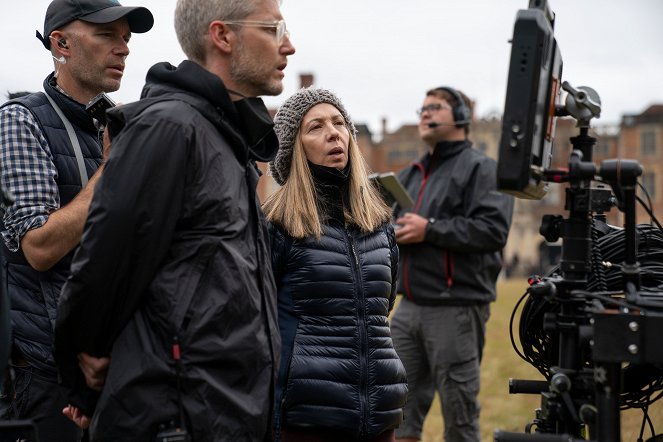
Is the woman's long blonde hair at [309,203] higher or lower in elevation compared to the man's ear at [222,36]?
lower

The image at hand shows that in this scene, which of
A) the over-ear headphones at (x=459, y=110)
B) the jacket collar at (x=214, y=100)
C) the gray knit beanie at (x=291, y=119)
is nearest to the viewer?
the jacket collar at (x=214, y=100)

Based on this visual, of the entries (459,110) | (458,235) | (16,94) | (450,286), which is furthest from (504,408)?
(16,94)

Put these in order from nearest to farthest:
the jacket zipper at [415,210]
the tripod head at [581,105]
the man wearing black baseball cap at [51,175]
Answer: the tripod head at [581,105] < the man wearing black baseball cap at [51,175] < the jacket zipper at [415,210]

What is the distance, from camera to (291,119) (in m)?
4.46

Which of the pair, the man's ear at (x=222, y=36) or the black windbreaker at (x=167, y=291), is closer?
the black windbreaker at (x=167, y=291)

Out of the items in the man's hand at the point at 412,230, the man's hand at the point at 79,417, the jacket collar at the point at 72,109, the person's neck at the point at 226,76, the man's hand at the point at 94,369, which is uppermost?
the person's neck at the point at 226,76

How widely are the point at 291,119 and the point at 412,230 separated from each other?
2.41m

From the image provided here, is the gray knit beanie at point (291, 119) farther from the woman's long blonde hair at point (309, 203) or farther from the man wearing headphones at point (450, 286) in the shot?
the man wearing headphones at point (450, 286)

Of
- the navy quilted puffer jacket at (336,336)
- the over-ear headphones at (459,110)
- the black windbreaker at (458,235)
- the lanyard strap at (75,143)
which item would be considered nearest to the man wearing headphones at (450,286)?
the black windbreaker at (458,235)

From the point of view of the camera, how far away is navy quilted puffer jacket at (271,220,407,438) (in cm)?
391

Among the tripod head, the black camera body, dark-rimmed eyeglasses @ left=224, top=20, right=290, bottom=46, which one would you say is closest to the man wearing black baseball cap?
the black camera body

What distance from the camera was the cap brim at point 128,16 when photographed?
3.87 m

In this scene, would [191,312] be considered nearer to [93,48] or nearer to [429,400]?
[93,48]

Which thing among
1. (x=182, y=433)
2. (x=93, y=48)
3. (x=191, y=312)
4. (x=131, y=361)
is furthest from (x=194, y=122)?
(x=93, y=48)
